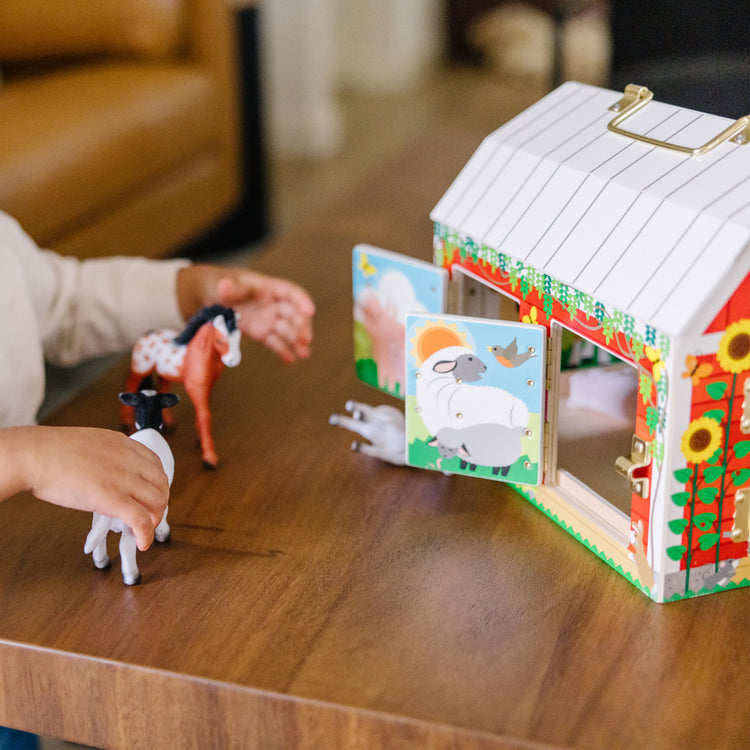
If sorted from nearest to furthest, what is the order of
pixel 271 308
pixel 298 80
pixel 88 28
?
pixel 271 308
pixel 88 28
pixel 298 80

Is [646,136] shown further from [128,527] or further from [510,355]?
[128,527]

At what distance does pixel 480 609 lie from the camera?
628 mm

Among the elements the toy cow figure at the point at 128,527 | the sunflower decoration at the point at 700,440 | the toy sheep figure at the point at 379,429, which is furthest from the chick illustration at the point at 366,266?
the sunflower decoration at the point at 700,440

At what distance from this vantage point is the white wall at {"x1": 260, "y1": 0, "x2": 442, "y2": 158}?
10.6 feet

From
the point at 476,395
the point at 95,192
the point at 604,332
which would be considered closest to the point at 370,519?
the point at 476,395

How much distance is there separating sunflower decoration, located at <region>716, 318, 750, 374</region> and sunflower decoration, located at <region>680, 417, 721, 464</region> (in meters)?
0.04

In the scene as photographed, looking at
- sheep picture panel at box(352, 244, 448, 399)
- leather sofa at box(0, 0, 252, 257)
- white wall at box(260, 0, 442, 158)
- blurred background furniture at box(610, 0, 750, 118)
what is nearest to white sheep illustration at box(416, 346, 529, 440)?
sheep picture panel at box(352, 244, 448, 399)

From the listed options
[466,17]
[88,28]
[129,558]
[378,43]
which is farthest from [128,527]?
[466,17]

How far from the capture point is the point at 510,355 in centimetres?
67

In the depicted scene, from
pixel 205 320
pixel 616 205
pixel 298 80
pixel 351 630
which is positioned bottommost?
pixel 298 80

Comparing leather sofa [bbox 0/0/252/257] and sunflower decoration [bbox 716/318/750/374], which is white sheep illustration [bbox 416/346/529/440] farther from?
leather sofa [bbox 0/0/252/257]

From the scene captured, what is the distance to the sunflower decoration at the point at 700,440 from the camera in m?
0.58

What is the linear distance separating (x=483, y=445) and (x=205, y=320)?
0.25 m

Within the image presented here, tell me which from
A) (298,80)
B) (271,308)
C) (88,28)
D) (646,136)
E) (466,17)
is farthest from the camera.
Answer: (466,17)
